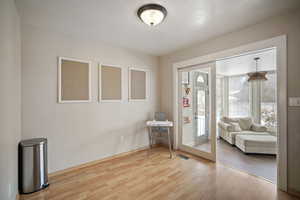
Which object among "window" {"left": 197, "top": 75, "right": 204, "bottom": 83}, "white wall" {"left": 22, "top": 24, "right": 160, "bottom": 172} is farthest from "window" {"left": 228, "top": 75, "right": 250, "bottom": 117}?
"white wall" {"left": 22, "top": 24, "right": 160, "bottom": 172}

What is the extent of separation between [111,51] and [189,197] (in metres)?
3.12

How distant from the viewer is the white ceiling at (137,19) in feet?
6.06

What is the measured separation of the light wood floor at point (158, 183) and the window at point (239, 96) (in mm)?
3771

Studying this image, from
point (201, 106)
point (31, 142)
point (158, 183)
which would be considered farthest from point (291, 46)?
point (31, 142)

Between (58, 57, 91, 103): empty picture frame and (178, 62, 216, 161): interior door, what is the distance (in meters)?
2.25

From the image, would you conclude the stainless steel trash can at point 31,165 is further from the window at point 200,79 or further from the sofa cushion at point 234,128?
the sofa cushion at point 234,128

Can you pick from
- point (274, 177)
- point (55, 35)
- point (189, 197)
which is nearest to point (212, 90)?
point (274, 177)

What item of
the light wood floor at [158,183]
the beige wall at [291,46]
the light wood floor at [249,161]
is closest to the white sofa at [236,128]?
the light wood floor at [249,161]

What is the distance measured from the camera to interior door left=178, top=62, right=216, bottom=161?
3083 millimetres

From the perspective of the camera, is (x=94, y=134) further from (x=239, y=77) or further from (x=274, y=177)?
(x=239, y=77)

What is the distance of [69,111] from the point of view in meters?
2.70

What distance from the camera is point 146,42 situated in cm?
314

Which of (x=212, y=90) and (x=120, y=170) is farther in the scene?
(x=212, y=90)

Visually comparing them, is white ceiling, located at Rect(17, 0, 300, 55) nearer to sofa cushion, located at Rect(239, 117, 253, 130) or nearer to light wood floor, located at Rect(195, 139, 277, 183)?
light wood floor, located at Rect(195, 139, 277, 183)
